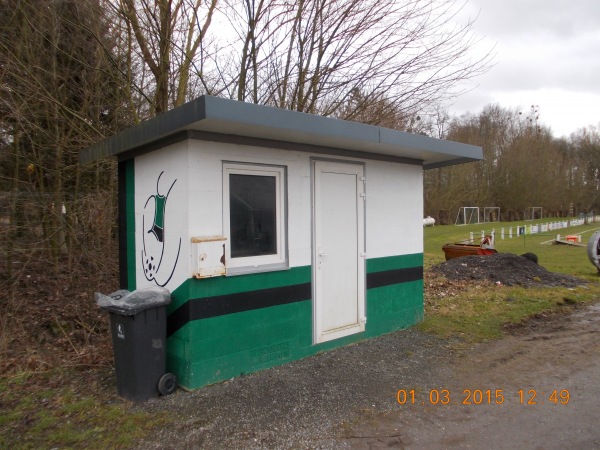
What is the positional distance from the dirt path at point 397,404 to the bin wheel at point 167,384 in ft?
Result: 0.29

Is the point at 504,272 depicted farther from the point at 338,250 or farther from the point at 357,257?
the point at 338,250

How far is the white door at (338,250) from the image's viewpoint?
17.0 ft

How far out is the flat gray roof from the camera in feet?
12.3

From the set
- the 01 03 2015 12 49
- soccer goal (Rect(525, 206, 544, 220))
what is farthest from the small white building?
soccer goal (Rect(525, 206, 544, 220))

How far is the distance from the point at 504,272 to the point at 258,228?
325 inches

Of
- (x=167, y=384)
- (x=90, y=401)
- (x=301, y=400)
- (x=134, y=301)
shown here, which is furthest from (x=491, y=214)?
(x=90, y=401)

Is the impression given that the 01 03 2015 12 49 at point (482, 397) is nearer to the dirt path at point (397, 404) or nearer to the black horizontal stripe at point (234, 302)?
the dirt path at point (397, 404)

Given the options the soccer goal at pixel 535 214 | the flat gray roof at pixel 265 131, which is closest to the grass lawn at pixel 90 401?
the flat gray roof at pixel 265 131

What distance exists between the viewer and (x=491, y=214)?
153 feet

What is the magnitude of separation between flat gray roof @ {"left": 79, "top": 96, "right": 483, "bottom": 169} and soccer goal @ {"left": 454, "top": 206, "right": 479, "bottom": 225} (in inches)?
1438

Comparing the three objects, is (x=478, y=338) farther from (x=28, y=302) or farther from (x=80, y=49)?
(x=80, y=49)

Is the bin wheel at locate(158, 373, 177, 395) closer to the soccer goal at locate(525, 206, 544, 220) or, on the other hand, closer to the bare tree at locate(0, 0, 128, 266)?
the bare tree at locate(0, 0, 128, 266)

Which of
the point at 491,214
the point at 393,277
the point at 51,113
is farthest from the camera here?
the point at 491,214

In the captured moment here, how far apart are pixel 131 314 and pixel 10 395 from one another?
155cm
